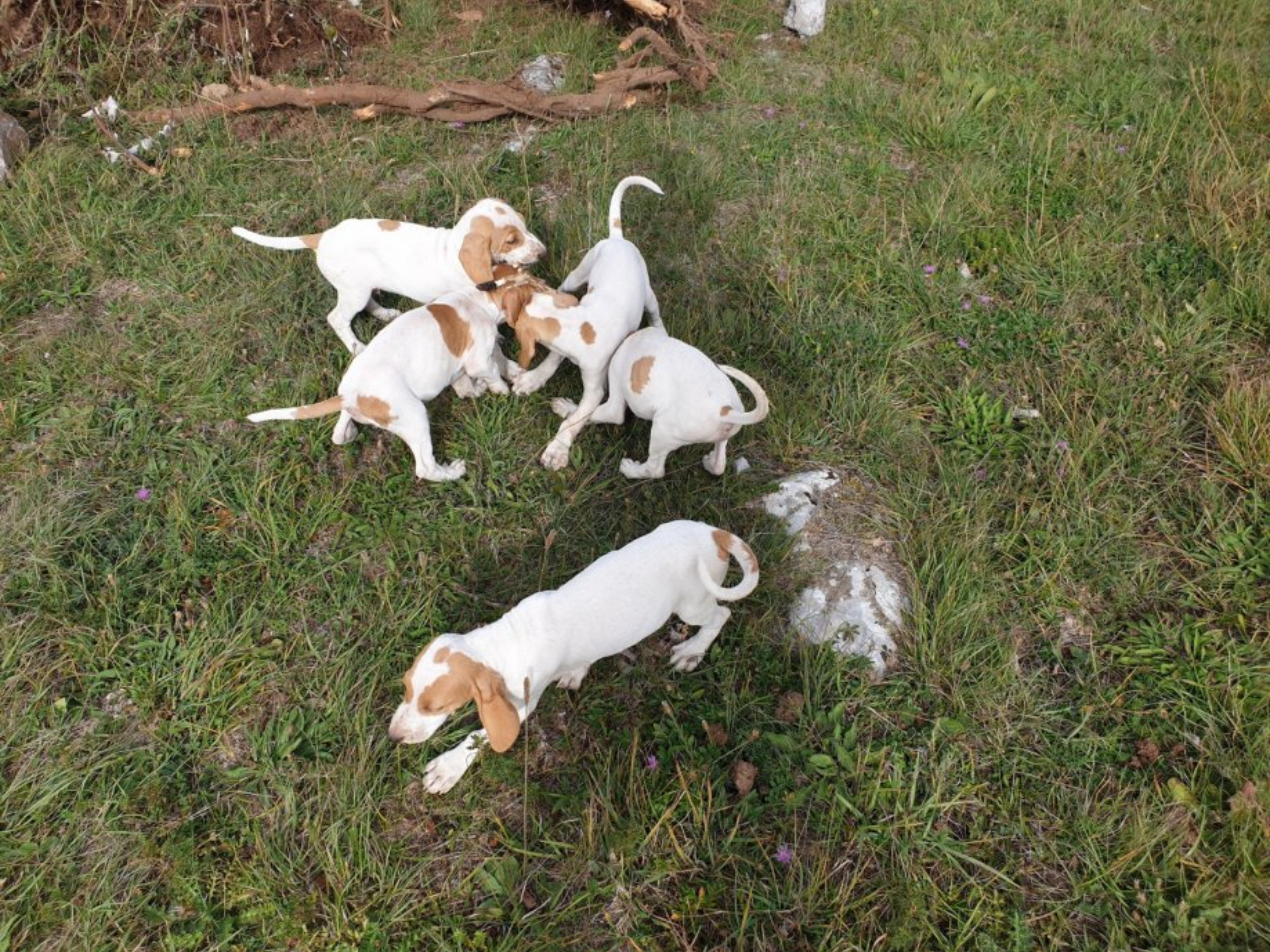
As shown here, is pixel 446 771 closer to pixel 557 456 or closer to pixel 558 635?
pixel 558 635

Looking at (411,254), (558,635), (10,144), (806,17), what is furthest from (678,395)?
(10,144)

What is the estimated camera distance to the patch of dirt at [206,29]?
606cm

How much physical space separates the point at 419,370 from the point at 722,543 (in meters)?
1.75

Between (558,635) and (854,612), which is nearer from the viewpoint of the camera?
(558,635)

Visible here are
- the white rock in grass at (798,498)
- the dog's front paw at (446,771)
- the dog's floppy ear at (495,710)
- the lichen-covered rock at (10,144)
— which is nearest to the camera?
the dog's floppy ear at (495,710)

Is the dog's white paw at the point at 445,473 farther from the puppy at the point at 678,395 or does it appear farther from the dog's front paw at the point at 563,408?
the puppy at the point at 678,395

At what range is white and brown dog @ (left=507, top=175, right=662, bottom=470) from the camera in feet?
12.6

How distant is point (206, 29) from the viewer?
20.8 ft

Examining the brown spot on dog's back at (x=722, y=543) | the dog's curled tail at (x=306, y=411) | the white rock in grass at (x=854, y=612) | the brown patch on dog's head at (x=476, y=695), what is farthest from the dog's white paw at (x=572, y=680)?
the dog's curled tail at (x=306, y=411)

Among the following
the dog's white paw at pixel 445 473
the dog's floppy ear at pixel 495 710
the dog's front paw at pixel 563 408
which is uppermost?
the dog's floppy ear at pixel 495 710

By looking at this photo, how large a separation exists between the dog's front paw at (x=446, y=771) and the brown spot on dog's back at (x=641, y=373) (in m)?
1.80

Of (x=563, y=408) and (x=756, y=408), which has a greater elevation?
(x=756, y=408)

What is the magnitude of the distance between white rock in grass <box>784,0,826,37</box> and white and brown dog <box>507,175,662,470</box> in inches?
145

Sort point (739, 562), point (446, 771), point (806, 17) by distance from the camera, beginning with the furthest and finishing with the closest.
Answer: point (806, 17)
point (739, 562)
point (446, 771)
